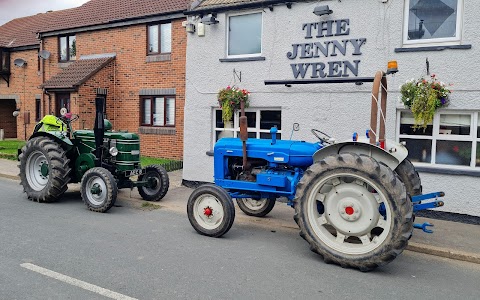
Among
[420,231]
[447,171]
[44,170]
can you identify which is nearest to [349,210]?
[420,231]

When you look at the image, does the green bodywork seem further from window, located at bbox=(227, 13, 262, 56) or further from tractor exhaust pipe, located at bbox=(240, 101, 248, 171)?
window, located at bbox=(227, 13, 262, 56)

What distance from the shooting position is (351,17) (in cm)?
853

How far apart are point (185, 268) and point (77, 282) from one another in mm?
1212

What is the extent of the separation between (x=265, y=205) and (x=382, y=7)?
4.59m

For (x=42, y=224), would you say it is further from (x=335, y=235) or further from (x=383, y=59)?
(x=383, y=59)

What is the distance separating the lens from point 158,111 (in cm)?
1491

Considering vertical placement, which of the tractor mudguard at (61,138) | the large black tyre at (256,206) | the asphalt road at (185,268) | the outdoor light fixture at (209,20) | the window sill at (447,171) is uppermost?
the outdoor light fixture at (209,20)

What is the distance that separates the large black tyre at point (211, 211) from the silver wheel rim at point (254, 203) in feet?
4.75

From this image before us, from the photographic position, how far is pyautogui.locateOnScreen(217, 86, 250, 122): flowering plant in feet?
31.4

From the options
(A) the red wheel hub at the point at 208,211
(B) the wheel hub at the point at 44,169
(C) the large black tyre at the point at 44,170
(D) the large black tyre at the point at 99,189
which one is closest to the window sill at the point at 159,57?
(C) the large black tyre at the point at 44,170

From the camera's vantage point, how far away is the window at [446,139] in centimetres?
761

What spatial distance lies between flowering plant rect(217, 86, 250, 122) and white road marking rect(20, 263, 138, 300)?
18.9 ft

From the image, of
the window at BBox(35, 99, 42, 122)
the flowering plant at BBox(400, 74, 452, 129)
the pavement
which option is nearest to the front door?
the window at BBox(35, 99, 42, 122)

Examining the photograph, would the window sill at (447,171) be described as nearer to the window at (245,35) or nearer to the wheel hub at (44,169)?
the window at (245,35)
